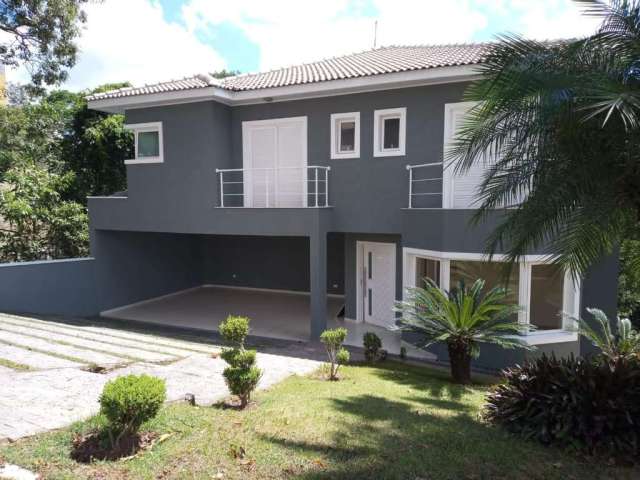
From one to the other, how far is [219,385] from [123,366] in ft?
6.02

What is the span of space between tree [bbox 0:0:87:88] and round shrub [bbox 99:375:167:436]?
1228 cm

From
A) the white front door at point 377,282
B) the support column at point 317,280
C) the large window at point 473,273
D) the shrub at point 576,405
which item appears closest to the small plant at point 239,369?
the shrub at point 576,405

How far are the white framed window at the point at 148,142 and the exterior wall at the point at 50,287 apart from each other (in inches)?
144

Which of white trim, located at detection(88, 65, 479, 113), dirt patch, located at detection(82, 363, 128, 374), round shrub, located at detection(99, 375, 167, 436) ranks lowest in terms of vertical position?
dirt patch, located at detection(82, 363, 128, 374)

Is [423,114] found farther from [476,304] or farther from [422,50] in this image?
[476,304]

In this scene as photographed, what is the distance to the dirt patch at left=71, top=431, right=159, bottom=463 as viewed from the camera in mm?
4441

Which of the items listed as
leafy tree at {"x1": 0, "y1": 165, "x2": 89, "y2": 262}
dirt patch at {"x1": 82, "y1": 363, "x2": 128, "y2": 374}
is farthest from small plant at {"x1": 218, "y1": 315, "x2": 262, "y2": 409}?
leafy tree at {"x1": 0, "y1": 165, "x2": 89, "y2": 262}

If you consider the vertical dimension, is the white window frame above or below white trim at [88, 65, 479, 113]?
below

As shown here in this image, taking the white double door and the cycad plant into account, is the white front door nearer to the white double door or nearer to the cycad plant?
the white double door

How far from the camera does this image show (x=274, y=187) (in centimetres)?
1345

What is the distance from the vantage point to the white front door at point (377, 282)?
13.0 m

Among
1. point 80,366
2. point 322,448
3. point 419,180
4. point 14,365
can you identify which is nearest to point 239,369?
point 322,448

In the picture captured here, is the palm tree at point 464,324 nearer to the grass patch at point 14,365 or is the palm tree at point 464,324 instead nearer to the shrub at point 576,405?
the shrub at point 576,405

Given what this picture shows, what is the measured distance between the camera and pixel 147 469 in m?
4.23
